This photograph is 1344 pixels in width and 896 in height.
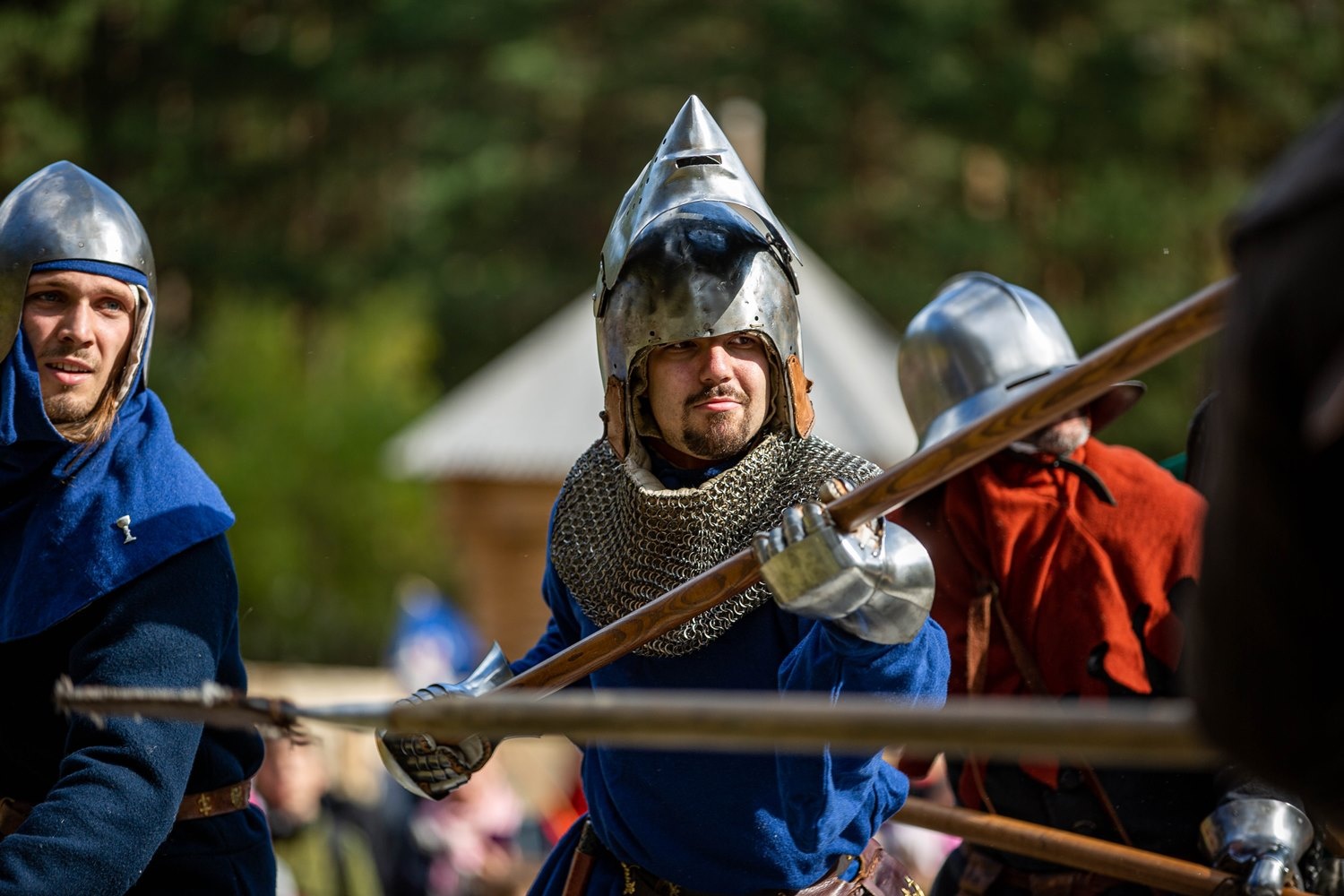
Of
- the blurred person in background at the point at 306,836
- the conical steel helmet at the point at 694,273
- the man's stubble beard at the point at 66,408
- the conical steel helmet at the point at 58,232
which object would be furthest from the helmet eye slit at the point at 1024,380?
the blurred person in background at the point at 306,836

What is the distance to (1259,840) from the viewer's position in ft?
12.6

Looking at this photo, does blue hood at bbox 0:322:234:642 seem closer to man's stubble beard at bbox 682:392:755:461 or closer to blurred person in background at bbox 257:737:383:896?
man's stubble beard at bbox 682:392:755:461

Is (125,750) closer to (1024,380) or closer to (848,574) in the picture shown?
(848,574)

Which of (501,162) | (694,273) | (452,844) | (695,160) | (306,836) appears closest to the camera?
(694,273)

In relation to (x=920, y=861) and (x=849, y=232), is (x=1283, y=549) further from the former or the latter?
(x=849, y=232)

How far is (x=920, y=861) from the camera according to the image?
7984 millimetres

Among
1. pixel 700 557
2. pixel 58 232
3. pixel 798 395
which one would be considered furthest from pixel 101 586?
pixel 798 395

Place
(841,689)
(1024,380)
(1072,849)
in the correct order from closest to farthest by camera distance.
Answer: (841,689)
(1072,849)
(1024,380)

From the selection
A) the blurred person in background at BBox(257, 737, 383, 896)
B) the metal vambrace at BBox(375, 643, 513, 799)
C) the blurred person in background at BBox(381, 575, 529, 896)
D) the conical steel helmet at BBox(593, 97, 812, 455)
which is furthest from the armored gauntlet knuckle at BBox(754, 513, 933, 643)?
the blurred person in background at BBox(381, 575, 529, 896)

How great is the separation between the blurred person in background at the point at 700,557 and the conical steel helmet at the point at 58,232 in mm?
1050

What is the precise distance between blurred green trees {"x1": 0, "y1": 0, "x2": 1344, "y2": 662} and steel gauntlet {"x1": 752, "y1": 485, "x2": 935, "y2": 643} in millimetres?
20737

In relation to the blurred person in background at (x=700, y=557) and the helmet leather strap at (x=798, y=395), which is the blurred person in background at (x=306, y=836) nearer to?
the blurred person in background at (x=700, y=557)

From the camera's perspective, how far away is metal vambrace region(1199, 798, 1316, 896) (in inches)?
150

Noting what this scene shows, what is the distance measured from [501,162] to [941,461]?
2344 cm
